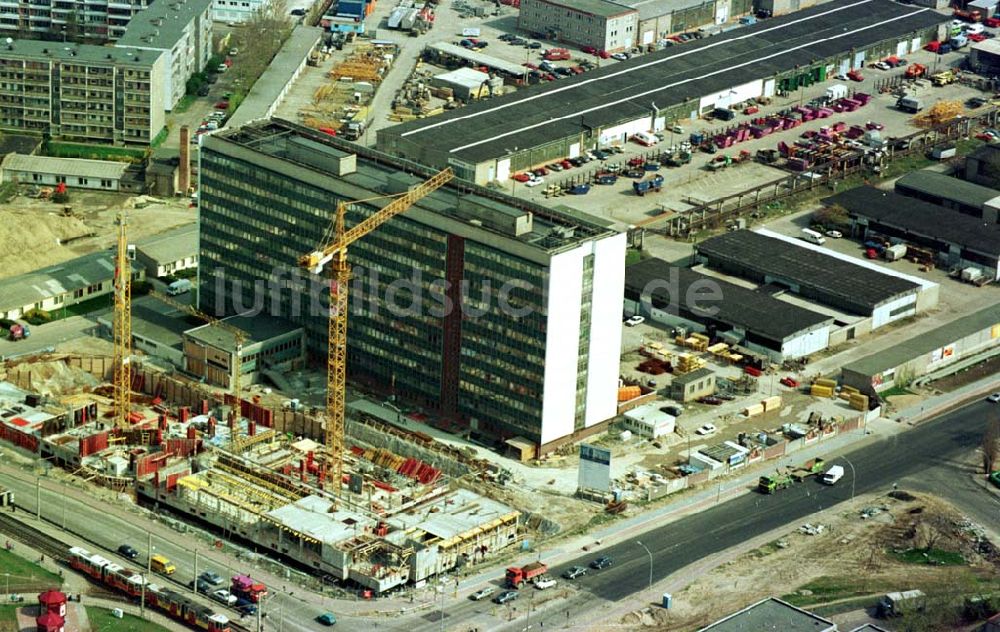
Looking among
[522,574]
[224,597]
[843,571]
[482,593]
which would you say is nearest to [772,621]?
[843,571]

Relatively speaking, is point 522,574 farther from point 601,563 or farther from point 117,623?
point 117,623

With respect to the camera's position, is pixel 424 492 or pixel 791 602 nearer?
pixel 791 602

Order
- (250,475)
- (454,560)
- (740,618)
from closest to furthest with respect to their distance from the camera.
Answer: (740,618), (454,560), (250,475)

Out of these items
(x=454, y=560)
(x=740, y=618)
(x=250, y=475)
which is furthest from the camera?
(x=250, y=475)

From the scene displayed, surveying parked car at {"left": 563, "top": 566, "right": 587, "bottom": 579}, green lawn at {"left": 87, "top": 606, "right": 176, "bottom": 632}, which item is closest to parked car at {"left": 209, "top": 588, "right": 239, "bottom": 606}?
green lawn at {"left": 87, "top": 606, "right": 176, "bottom": 632}

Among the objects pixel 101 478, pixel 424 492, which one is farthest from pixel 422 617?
pixel 101 478

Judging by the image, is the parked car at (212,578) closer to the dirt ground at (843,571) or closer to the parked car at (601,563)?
the parked car at (601,563)

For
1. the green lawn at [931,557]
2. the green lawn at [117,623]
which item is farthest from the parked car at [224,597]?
the green lawn at [931,557]

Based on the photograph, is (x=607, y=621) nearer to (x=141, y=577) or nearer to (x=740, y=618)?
(x=740, y=618)
